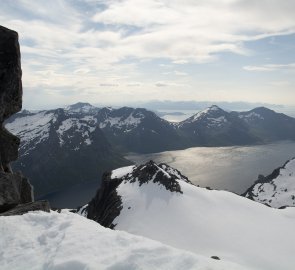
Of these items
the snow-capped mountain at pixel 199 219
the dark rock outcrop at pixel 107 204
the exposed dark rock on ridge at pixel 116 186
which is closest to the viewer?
the snow-capped mountain at pixel 199 219

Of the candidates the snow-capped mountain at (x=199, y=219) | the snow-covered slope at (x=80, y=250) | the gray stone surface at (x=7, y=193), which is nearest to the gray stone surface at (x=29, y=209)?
the snow-covered slope at (x=80, y=250)

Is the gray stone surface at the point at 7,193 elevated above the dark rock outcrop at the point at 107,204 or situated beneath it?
elevated above

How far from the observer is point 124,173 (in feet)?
369

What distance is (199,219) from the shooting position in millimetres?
75000

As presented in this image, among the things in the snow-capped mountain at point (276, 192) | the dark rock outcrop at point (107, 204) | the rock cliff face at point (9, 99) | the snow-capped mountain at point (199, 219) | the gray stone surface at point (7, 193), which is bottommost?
the snow-capped mountain at point (276, 192)

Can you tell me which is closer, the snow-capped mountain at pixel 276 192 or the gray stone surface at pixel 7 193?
the gray stone surface at pixel 7 193

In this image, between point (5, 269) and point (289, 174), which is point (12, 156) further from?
point (289, 174)

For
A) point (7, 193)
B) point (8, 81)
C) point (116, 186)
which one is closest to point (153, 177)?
point (116, 186)

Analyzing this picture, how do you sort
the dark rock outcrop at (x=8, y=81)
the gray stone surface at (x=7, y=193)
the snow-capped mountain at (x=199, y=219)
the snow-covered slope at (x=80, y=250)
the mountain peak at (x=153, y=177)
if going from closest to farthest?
1. the snow-covered slope at (x=80, y=250)
2. the gray stone surface at (x=7, y=193)
3. the dark rock outcrop at (x=8, y=81)
4. the snow-capped mountain at (x=199, y=219)
5. the mountain peak at (x=153, y=177)

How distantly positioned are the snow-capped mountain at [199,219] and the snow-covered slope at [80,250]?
1694 inches

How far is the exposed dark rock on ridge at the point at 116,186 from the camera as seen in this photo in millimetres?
87225

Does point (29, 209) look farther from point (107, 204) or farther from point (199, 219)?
point (107, 204)

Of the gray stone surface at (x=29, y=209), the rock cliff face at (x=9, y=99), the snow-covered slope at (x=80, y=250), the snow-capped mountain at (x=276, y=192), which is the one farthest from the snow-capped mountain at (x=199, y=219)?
the snow-capped mountain at (x=276, y=192)

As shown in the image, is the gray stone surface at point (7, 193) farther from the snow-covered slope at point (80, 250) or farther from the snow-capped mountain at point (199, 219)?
the snow-capped mountain at point (199, 219)
